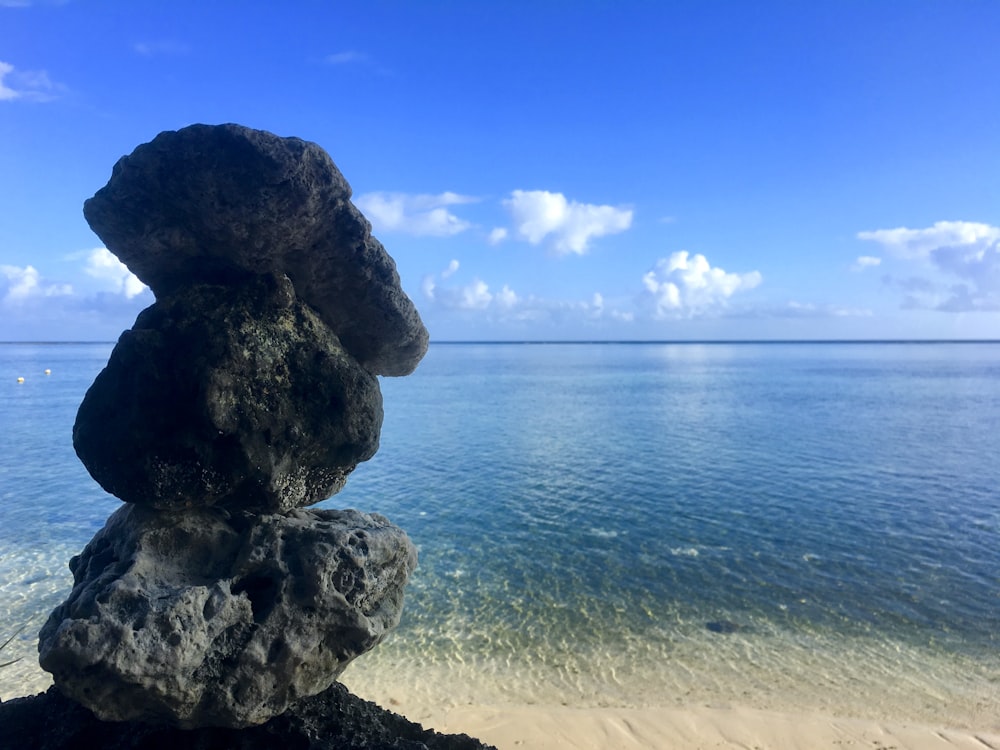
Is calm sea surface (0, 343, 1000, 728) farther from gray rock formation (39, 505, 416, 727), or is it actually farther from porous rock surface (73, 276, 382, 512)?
porous rock surface (73, 276, 382, 512)

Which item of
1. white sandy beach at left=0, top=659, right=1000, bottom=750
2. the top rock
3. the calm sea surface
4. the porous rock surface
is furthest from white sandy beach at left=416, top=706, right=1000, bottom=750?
the top rock

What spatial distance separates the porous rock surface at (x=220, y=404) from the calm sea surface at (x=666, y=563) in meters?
7.28

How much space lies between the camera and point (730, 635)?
14.7 m

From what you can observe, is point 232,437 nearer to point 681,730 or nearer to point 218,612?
point 218,612

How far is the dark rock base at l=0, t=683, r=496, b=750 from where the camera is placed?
21.1 feet

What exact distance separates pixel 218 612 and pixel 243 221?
3.66 metres

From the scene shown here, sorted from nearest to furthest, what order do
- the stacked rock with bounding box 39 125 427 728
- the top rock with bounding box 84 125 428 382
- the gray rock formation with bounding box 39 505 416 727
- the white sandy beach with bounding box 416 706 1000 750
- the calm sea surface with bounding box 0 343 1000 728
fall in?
the gray rock formation with bounding box 39 505 416 727
the stacked rock with bounding box 39 125 427 728
the top rock with bounding box 84 125 428 382
the white sandy beach with bounding box 416 706 1000 750
the calm sea surface with bounding box 0 343 1000 728

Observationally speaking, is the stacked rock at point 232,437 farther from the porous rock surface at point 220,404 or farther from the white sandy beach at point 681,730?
the white sandy beach at point 681,730

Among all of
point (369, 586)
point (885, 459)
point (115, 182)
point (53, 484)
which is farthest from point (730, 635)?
point (53, 484)

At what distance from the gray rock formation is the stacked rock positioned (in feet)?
0.06

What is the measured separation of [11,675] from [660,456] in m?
27.2

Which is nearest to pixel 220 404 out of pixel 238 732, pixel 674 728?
pixel 238 732

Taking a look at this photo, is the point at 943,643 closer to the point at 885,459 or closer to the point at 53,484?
the point at 885,459

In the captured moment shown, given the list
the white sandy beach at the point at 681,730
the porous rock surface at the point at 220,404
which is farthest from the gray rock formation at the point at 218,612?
the white sandy beach at the point at 681,730
